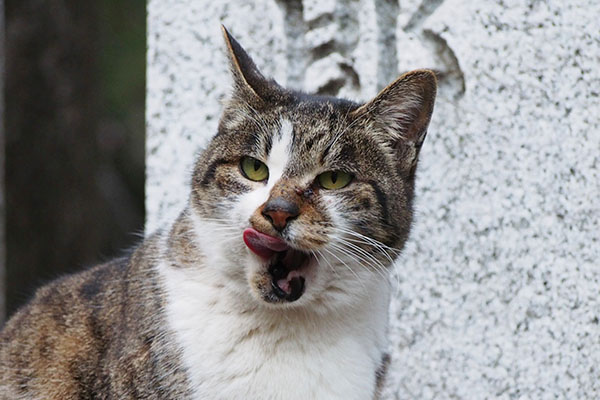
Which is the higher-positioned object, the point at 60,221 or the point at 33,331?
the point at 33,331

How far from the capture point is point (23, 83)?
235 inches

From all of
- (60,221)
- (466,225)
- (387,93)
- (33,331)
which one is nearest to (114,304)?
(33,331)

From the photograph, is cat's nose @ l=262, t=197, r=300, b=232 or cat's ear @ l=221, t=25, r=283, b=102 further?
cat's ear @ l=221, t=25, r=283, b=102

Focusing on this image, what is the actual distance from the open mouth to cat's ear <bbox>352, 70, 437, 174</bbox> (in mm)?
550

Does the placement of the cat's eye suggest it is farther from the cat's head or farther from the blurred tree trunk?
the blurred tree trunk

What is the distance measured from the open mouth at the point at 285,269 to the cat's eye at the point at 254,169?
25 cm

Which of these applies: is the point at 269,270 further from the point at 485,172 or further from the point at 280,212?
the point at 485,172

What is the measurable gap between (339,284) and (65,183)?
4268 mm

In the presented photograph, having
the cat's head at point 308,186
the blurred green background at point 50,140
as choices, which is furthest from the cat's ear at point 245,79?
the blurred green background at point 50,140

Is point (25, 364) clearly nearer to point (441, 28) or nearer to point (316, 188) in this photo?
point (316, 188)

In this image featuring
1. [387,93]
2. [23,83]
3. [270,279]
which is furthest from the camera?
[23,83]

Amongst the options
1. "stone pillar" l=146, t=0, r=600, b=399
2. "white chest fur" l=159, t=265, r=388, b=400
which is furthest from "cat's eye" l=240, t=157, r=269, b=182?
"stone pillar" l=146, t=0, r=600, b=399

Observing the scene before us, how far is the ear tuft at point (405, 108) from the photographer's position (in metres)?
2.60

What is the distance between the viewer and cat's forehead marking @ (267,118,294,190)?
2.47m
